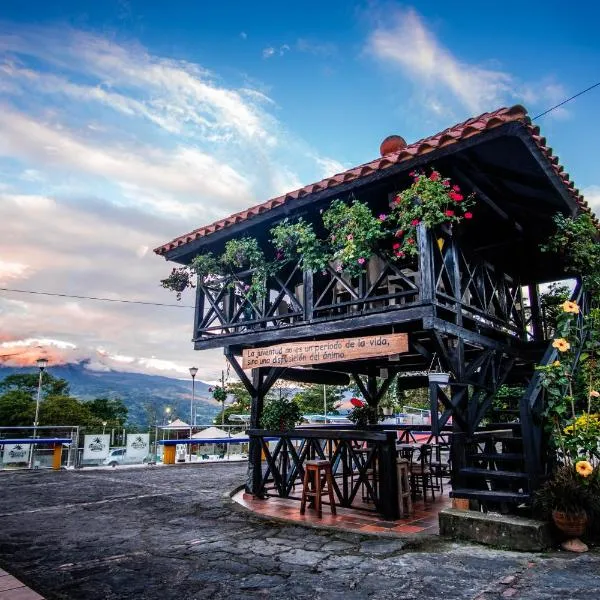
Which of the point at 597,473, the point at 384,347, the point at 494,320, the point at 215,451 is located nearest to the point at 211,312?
the point at 384,347

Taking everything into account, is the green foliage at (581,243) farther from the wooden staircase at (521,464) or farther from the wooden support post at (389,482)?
the wooden support post at (389,482)

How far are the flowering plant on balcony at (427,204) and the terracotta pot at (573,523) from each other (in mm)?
3286

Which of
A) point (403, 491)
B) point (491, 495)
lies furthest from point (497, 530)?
point (403, 491)

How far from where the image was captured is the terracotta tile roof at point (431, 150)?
15.3ft

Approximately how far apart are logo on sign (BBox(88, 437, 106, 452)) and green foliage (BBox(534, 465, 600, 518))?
43.3 ft

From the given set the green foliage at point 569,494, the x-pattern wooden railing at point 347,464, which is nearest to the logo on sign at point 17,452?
the x-pattern wooden railing at point 347,464

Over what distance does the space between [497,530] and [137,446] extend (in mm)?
12907

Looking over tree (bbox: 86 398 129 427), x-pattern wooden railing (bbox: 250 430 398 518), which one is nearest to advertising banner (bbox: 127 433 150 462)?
x-pattern wooden railing (bbox: 250 430 398 518)

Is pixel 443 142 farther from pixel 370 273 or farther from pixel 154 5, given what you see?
pixel 154 5

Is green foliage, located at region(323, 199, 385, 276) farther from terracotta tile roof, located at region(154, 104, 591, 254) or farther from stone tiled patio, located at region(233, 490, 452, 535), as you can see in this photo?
stone tiled patio, located at region(233, 490, 452, 535)

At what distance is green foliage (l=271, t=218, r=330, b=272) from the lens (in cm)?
658

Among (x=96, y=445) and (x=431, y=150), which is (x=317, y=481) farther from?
(x=96, y=445)

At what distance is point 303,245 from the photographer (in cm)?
673

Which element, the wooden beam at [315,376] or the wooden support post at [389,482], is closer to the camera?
the wooden support post at [389,482]
